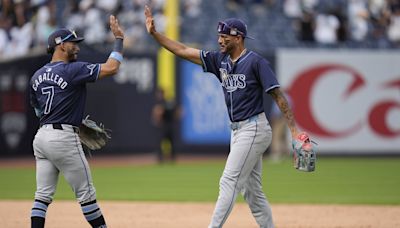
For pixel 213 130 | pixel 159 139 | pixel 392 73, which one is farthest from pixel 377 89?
pixel 159 139

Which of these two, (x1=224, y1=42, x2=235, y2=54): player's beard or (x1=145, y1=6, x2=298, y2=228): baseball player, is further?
(x1=224, y1=42, x2=235, y2=54): player's beard

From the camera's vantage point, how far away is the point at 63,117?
26.2 ft

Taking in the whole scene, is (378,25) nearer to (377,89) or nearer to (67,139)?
(377,89)

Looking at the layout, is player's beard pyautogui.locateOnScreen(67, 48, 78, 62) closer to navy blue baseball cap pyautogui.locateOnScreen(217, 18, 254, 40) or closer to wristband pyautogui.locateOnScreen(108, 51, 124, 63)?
wristband pyautogui.locateOnScreen(108, 51, 124, 63)

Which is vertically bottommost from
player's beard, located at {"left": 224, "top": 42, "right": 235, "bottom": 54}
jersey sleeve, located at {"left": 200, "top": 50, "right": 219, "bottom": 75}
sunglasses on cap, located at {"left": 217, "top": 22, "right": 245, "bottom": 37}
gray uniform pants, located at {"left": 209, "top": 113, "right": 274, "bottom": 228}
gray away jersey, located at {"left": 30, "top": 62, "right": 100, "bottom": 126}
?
gray uniform pants, located at {"left": 209, "top": 113, "right": 274, "bottom": 228}

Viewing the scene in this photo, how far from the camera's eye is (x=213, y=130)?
2191 cm

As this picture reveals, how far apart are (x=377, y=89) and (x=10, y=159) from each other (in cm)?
973

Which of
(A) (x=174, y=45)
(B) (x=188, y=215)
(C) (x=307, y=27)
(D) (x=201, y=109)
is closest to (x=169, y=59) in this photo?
(D) (x=201, y=109)

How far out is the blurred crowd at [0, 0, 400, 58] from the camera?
73.7ft

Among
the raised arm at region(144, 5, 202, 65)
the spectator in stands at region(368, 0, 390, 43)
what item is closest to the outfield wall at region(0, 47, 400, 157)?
the spectator in stands at region(368, 0, 390, 43)

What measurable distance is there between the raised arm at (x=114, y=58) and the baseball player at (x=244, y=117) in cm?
98

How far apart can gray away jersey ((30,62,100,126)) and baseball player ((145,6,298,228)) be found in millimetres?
1288

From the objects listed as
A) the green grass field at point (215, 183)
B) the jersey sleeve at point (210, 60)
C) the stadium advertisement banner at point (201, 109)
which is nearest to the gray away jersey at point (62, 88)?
the jersey sleeve at point (210, 60)

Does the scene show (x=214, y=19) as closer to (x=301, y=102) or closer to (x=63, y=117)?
(x=301, y=102)
